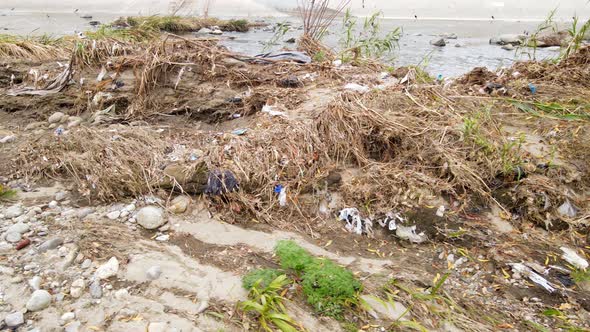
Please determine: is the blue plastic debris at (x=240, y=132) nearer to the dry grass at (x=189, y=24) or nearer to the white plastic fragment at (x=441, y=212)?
the white plastic fragment at (x=441, y=212)

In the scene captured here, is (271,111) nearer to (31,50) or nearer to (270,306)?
(270,306)

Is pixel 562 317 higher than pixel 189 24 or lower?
lower

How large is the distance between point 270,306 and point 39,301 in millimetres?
997

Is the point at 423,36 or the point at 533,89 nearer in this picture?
the point at 533,89

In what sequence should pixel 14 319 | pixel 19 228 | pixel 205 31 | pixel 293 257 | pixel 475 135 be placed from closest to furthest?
pixel 14 319 < pixel 293 257 < pixel 19 228 < pixel 475 135 < pixel 205 31

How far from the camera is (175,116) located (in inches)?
142

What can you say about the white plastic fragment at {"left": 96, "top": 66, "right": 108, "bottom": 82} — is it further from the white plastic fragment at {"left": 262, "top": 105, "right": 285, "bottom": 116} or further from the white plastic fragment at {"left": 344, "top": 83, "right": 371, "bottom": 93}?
the white plastic fragment at {"left": 344, "top": 83, "right": 371, "bottom": 93}

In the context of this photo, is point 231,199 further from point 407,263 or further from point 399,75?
point 399,75

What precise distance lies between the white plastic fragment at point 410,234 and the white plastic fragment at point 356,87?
60.5 inches

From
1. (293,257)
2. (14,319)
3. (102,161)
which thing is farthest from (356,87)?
(14,319)

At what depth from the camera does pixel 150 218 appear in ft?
7.47

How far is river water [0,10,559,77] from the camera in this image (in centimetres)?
646

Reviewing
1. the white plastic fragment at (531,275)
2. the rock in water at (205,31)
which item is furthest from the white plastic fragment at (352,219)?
the rock in water at (205,31)

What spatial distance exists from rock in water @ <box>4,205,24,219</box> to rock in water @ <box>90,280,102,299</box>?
909 millimetres
